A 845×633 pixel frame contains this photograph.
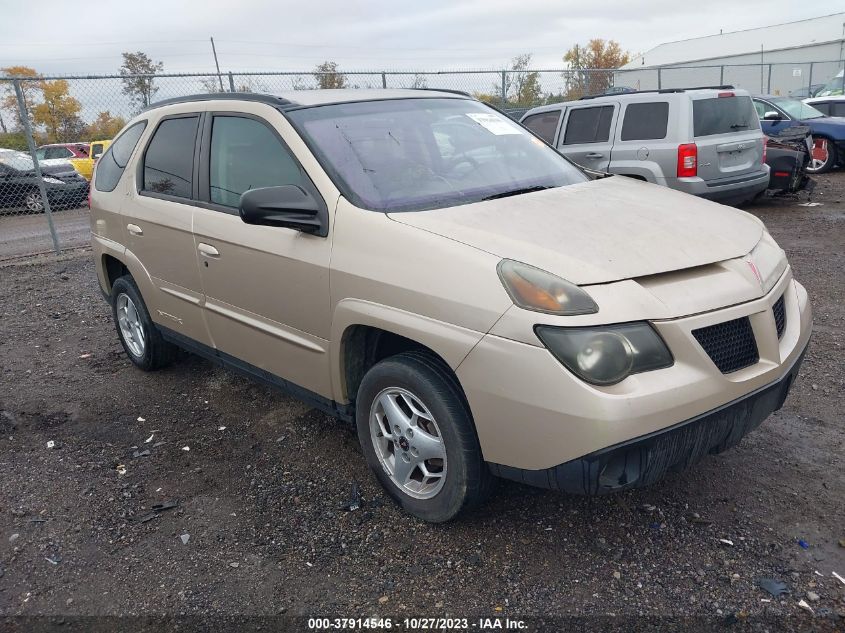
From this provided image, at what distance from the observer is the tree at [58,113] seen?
38.1 ft

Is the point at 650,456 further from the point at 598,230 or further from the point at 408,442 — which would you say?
the point at 408,442

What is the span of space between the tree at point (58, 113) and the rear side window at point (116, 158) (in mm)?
6825

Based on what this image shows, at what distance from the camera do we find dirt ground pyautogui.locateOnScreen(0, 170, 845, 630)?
2.62 m

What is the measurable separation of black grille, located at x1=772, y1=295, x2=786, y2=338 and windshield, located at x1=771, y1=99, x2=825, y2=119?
13772mm

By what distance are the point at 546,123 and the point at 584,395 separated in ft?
27.2

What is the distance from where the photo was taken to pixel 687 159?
335 inches

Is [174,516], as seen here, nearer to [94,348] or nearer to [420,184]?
[420,184]

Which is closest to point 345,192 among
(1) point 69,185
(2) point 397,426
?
(2) point 397,426

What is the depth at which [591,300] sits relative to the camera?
95.7 inches

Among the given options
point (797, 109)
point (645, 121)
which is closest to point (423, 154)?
point (645, 121)

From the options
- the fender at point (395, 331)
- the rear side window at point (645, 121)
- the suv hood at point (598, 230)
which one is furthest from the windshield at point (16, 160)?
the suv hood at point (598, 230)

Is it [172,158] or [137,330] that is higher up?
[172,158]

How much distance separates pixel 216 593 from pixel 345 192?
1742mm

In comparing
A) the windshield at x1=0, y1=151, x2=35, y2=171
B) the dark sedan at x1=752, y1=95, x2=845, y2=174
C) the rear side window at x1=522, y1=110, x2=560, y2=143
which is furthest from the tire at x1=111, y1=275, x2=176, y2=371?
the dark sedan at x1=752, y1=95, x2=845, y2=174
